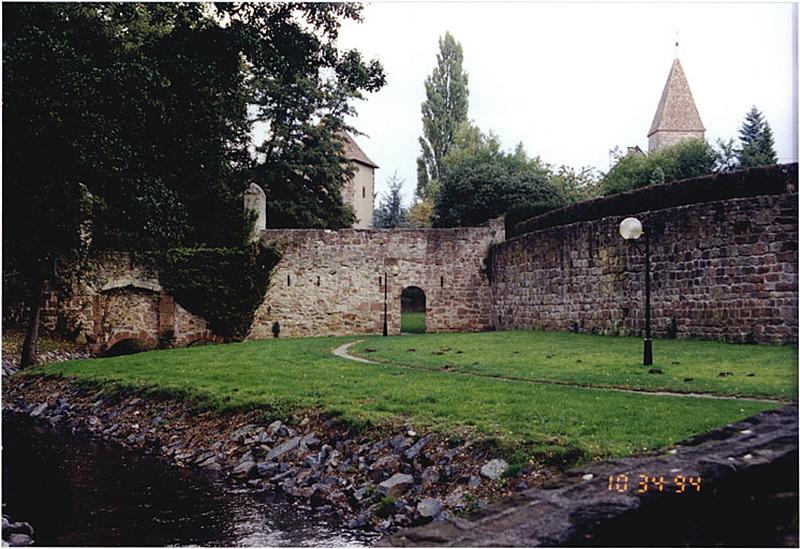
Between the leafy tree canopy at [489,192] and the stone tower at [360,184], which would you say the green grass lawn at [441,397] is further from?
the leafy tree canopy at [489,192]

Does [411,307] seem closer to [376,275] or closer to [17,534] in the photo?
[376,275]

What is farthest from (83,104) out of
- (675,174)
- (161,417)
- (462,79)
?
(675,174)

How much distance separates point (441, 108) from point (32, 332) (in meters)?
5.25

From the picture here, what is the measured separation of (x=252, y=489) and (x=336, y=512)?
1.04 metres

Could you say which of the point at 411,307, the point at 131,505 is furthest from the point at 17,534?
the point at 411,307

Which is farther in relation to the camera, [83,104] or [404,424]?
[404,424]

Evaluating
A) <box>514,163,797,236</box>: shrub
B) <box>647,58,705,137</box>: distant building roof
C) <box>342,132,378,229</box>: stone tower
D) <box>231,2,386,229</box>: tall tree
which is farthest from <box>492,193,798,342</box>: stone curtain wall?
<box>342,132,378,229</box>: stone tower

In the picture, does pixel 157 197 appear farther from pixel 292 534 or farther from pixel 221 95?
pixel 292 534

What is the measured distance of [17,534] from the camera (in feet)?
16.5

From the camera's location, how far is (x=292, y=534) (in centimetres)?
513

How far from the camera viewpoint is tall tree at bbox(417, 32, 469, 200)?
5.85 metres

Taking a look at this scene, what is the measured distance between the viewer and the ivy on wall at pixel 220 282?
16.8 metres

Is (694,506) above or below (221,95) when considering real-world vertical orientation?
below
